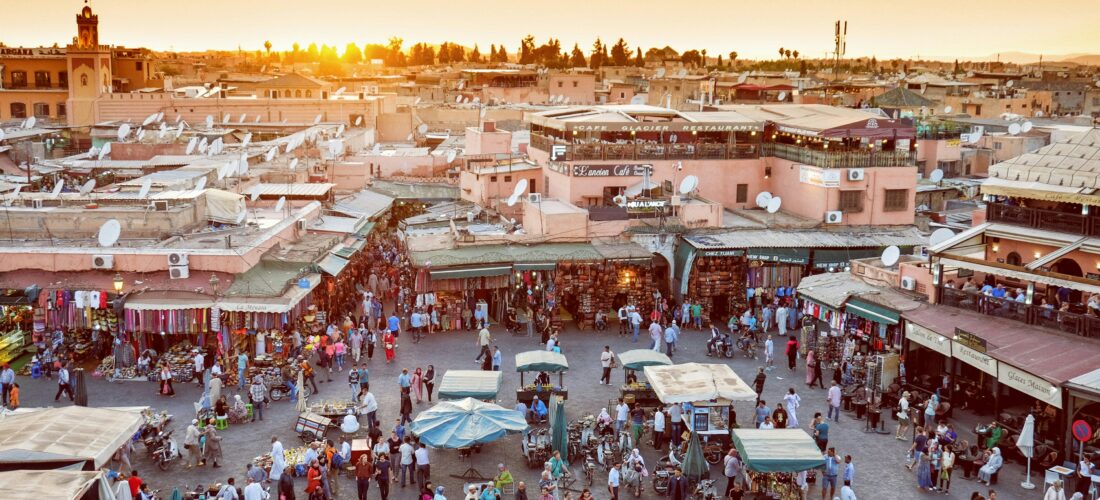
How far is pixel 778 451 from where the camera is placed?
16.1m

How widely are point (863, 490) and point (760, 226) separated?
14261 mm

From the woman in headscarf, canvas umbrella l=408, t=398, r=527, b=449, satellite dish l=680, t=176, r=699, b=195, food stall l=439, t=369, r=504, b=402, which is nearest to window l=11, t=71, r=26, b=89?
satellite dish l=680, t=176, r=699, b=195

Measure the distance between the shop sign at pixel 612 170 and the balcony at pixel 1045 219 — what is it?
11741mm

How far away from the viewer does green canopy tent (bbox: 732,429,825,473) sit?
15867 millimetres

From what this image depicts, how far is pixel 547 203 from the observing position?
101 feet

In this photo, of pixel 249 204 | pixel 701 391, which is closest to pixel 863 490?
pixel 701 391

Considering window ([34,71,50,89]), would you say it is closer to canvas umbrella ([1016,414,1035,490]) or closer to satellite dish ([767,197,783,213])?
satellite dish ([767,197,783,213])

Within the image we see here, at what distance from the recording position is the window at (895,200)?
3228 cm

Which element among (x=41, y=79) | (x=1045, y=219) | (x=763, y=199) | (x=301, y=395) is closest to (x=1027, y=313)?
(x=1045, y=219)

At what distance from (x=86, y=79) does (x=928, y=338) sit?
168 feet

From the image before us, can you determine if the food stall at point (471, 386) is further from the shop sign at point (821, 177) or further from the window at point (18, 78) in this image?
the window at point (18, 78)

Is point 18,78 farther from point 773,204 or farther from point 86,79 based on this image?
point 773,204

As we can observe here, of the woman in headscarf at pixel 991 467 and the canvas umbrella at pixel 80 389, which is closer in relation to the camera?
the woman in headscarf at pixel 991 467

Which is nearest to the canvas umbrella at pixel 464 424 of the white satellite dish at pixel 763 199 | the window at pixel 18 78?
the white satellite dish at pixel 763 199
